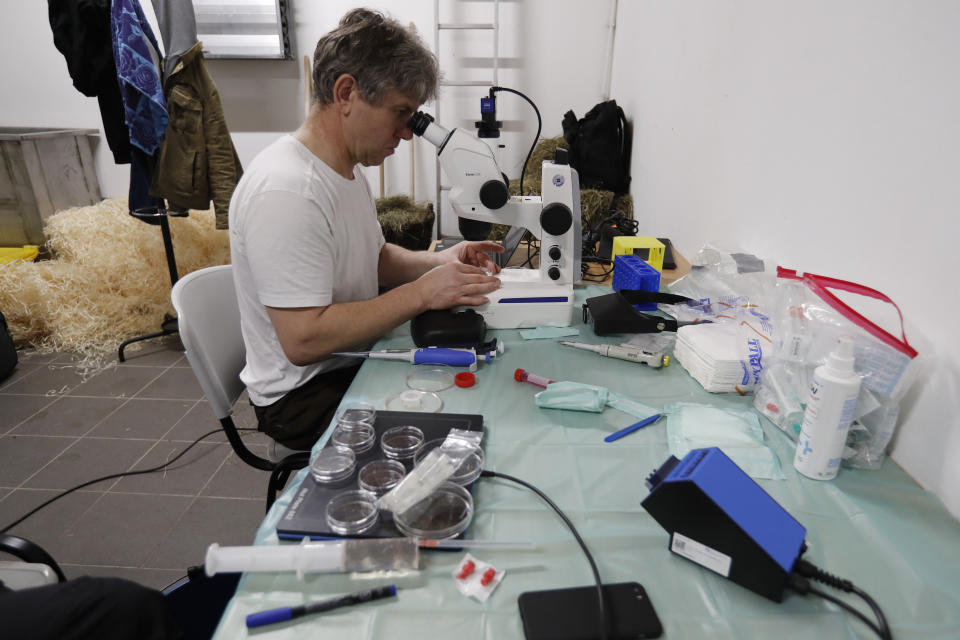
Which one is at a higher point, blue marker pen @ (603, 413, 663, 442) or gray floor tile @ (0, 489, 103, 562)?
blue marker pen @ (603, 413, 663, 442)

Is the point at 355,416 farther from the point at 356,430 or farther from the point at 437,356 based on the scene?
the point at 437,356

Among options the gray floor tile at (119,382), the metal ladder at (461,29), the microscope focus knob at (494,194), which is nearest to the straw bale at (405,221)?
the metal ladder at (461,29)

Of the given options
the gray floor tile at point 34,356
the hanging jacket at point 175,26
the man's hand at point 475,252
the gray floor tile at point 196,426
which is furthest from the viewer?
the gray floor tile at point 34,356

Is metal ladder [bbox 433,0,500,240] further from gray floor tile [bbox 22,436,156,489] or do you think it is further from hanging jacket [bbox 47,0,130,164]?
gray floor tile [bbox 22,436,156,489]

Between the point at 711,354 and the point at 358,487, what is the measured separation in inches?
25.7

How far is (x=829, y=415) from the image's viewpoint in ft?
2.31

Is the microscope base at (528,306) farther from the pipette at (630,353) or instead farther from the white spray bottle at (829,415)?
the white spray bottle at (829,415)

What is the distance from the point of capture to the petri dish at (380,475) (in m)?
0.69

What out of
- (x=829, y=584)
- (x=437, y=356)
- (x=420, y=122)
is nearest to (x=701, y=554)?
(x=829, y=584)

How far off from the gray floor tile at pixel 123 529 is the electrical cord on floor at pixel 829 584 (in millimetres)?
1664

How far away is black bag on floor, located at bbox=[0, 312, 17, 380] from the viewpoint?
2461 millimetres

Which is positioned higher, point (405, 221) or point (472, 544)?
point (472, 544)

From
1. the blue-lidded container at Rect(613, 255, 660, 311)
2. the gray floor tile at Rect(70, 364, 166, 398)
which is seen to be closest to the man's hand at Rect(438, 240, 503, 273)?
the blue-lidded container at Rect(613, 255, 660, 311)

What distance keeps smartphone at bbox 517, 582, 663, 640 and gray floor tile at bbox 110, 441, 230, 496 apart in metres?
1.64
